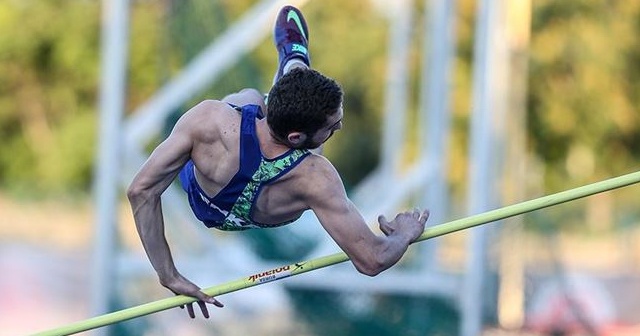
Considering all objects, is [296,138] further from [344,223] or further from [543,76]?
[543,76]

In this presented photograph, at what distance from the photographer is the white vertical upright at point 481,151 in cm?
1088

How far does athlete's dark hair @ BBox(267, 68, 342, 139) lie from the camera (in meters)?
5.54

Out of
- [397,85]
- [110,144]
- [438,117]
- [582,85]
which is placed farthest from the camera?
[582,85]

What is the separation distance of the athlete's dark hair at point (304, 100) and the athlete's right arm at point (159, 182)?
0.35 meters

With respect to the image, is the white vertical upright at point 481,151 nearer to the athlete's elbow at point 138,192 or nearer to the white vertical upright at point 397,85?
the white vertical upright at point 397,85

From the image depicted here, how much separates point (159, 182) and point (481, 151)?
533cm

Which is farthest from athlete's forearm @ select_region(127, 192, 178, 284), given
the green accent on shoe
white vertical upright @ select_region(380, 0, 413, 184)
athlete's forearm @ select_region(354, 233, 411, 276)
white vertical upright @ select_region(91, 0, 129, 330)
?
white vertical upright @ select_region(380, 0, 413, 184)

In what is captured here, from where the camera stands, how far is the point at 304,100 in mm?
5539

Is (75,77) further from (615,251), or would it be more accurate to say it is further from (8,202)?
(615,251)

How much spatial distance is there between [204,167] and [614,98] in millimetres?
26621

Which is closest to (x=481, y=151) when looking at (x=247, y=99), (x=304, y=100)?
(x=247, y=99)

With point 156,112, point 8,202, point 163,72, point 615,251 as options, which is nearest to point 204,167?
point 156,112

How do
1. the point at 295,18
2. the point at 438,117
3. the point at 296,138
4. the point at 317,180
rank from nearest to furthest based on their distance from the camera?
the point at 296,138 < the point at 317,180 < the point at 295,18 < the point at 438,117

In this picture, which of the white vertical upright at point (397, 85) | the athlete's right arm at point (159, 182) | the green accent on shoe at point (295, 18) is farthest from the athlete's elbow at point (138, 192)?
the white vertical upright at point (397, 85)
